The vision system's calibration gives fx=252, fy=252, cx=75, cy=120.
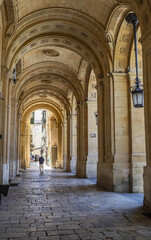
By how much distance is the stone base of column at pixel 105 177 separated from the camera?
11023mm

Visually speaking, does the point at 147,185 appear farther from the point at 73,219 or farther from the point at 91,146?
the point at 91,146

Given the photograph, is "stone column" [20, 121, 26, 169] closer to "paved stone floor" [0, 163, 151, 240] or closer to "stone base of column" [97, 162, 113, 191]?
"stone base of column" [97, 162, 113, 191]

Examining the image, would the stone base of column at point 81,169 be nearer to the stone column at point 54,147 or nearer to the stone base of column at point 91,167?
the stone base of column at point 91,167

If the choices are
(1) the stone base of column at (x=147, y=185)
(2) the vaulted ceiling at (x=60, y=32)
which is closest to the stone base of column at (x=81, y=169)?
(2) the vaulted ceiling at (x=60, y=32)

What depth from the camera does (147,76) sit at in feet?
24.7

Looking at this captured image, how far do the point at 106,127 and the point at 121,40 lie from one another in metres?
4.07

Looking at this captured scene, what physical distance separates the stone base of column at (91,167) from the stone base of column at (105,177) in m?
3.91

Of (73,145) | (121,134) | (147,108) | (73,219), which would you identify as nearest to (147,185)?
(147,108)

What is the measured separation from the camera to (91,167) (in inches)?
663

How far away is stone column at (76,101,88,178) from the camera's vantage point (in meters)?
17.2

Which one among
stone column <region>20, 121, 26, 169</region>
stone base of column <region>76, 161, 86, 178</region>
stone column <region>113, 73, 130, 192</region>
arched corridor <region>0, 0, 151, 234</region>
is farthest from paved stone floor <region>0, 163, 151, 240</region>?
stone column <region>20, 121, 26, 169</region>

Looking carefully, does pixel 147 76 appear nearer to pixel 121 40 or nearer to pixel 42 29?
pixel 121 40

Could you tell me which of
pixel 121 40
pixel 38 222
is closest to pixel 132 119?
pixel 121 40

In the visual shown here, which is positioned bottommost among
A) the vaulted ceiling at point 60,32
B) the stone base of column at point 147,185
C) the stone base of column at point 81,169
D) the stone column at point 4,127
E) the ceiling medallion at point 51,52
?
the stone base of column at point 81,169
